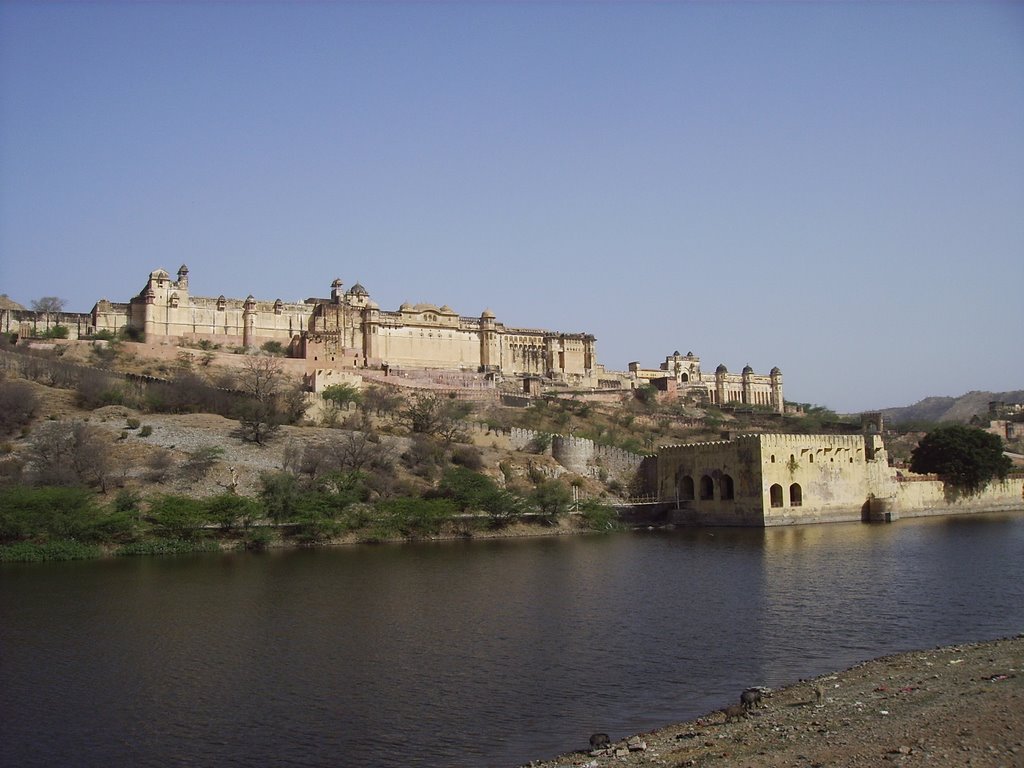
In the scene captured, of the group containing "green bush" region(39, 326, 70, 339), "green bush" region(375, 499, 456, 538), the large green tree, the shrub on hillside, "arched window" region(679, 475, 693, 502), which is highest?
"green bush" region(39, 326, 70, 339)

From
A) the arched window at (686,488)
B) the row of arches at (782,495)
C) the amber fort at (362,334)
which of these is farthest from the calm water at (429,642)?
the amber fort at (362,334)

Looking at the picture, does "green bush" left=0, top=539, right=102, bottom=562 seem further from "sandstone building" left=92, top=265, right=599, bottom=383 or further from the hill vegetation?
"sandstone building" left=92, top=265, right=599, bottom=383

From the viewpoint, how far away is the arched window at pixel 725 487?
3576cm

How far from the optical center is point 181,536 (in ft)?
90.5

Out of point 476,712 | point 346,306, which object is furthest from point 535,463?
point 476,712

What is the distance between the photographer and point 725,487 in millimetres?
35938

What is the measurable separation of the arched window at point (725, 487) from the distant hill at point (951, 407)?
11752 cm

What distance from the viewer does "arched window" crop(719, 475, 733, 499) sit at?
3576 centimetres

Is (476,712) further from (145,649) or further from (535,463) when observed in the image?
(535,463)

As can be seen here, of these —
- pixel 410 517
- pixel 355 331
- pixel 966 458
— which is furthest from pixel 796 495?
pixel 355 331

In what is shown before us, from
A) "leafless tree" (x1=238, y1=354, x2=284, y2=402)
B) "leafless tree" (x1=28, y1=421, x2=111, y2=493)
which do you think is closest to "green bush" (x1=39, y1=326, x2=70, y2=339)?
"leafless tree" (x1=238, y1=354, x2=284, y2=402)

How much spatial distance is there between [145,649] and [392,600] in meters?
5.27

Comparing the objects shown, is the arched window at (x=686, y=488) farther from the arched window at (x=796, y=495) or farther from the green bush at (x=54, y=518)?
the green bush at (x=54, y=518)

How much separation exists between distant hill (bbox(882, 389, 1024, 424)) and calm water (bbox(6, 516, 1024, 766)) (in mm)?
132744
